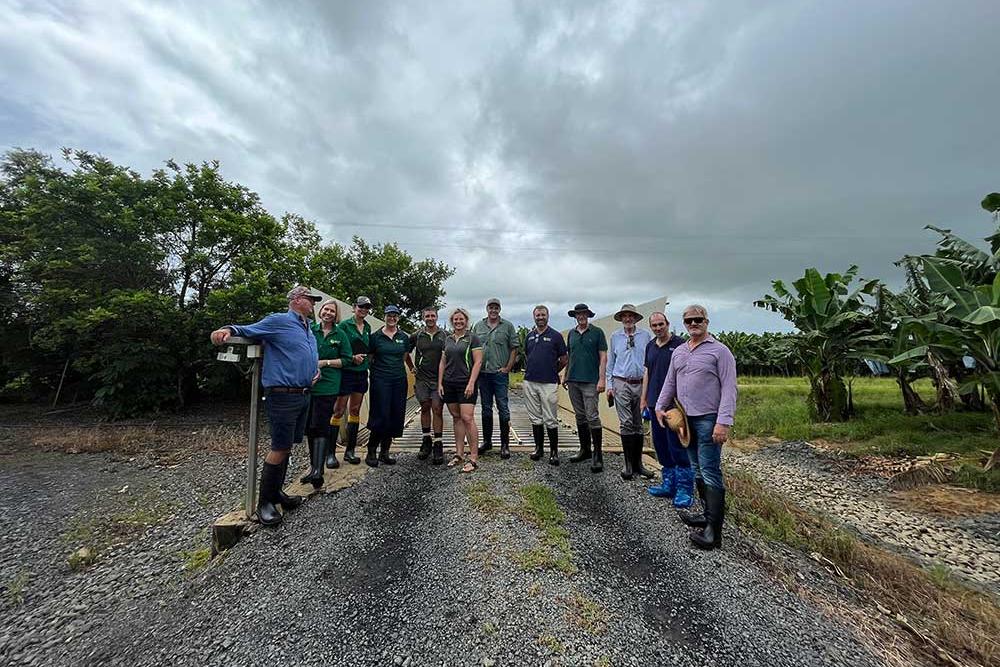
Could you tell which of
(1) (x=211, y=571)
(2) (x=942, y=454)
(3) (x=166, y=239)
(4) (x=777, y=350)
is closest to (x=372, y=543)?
(1) (x=211, y=571)

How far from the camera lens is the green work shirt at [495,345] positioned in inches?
189

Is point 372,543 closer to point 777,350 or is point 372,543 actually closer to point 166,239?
point 777,350

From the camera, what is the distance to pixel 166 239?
11.3 metres

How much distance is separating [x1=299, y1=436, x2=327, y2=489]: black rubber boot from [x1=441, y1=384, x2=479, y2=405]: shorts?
138 cm

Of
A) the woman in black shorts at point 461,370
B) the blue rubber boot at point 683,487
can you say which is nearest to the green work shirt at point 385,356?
the woman in black shorts at point 461,370

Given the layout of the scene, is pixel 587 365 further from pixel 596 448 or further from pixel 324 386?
pixel 324 386

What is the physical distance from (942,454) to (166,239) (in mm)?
18251

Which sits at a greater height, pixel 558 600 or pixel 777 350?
pixel 777 350

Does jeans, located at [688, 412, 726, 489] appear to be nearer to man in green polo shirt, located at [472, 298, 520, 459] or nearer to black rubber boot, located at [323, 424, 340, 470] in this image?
man in green polo shirt, located at [472, 298, 520, 459]

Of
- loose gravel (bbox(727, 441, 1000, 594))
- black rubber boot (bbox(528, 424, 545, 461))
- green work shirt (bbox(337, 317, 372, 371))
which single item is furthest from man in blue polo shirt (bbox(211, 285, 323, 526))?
loose gravel (bbox(727, 441, 1000, 594))

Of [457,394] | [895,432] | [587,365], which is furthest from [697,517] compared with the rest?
[895,432]

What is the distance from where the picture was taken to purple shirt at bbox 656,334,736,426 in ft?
9.95

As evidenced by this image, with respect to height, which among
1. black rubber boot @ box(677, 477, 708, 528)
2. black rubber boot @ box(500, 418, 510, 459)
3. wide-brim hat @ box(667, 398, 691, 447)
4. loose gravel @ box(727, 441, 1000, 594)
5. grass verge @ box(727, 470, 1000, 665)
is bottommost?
loose gravel @ box(727, 441, 1000, 594)

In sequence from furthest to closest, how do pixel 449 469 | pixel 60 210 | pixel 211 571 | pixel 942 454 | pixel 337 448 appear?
pixel 60 210 → pixel 942 454 → pixel 337 448 → pixel 449 469 → pixel 211 571
